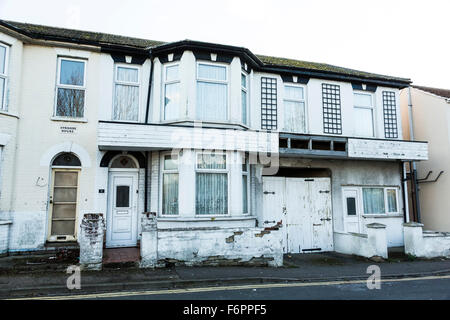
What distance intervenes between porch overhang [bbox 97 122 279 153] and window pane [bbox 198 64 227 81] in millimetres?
1971

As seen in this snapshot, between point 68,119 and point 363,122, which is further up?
point 363,122

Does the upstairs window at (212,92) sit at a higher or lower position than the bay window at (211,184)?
higher

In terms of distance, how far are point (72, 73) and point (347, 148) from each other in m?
9.27

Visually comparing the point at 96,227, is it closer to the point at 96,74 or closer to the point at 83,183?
the point at 83,183

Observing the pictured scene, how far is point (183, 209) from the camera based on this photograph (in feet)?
31.3

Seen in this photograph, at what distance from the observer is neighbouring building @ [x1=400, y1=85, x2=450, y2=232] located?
12.9 metres

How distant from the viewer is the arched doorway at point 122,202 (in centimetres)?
1017

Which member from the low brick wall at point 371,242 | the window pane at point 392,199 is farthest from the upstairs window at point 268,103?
the window pane at point 392,199

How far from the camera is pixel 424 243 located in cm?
1044

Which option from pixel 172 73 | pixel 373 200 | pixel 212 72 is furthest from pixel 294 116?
pixel 172 73

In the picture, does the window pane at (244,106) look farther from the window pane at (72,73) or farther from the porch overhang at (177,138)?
the window pane at (72,73)

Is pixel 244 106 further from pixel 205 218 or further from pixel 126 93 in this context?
pixel 205 218

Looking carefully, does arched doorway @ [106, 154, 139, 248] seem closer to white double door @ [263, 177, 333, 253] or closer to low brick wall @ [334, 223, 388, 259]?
white double door @ [263, 177, 333, 253]

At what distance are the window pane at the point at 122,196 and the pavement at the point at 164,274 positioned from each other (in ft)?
7.06
